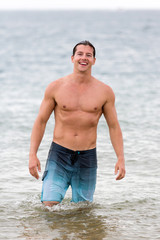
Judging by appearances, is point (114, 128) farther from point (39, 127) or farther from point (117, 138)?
point (39, 127)

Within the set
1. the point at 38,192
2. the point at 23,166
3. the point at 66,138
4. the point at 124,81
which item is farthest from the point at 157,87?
the point at 66,138

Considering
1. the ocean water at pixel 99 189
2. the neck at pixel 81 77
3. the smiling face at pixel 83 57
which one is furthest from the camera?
the ocean water at pixel 99 189

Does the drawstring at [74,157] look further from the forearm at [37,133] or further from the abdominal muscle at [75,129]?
the forearm at [37,133]

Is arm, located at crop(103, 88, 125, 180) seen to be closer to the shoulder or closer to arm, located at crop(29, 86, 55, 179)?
the shoulder

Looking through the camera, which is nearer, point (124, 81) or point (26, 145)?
point (26, 145)

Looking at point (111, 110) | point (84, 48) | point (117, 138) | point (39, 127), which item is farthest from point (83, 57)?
point (117, 138)

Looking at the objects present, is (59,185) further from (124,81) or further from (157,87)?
(124,81)

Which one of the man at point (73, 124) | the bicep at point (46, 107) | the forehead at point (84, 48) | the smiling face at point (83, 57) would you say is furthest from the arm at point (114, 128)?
the bicep at point (46, 107)

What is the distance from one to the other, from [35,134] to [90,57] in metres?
1.13

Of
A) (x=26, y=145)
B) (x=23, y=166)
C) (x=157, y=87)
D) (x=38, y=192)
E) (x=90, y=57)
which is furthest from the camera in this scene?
(x=157, y=87)

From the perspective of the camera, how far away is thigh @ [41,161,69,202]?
21.1 ft

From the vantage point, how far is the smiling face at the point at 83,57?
6.30 m

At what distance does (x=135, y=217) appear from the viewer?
7090mm

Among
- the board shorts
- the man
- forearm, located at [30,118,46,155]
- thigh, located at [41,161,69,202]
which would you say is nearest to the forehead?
the man
